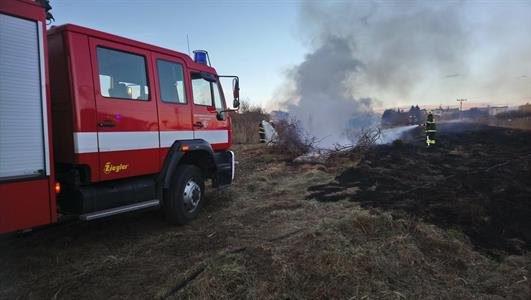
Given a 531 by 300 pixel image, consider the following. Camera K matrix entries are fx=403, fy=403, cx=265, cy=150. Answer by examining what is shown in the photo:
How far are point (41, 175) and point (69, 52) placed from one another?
58.0 inches

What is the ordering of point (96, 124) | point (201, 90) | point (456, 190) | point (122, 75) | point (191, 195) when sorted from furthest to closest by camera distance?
1. point (456, 190)
2. point (201, 90)
3. point (191, 195)
4. point (122, 75)
5. point (96, 124)

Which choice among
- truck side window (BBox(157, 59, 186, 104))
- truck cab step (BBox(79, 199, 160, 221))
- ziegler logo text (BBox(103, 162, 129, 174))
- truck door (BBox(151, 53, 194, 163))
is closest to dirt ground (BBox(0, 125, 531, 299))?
truck cab step (BBox(79, 199, 160, 221))

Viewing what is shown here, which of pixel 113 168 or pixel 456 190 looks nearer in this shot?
pixel 113 168

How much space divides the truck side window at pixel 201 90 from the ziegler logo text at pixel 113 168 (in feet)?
5.85

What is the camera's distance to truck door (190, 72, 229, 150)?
21.5 feet

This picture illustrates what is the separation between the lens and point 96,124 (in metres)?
4.82

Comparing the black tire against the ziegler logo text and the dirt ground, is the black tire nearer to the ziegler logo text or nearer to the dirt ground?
the dirt ground

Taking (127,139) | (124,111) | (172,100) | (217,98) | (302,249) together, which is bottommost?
(302,249)

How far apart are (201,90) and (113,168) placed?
222cm

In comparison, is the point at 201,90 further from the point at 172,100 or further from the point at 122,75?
the point at 122,75

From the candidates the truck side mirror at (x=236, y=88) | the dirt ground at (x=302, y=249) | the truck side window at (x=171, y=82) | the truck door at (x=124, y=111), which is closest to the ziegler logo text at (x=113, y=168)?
the truck door at (x=124, y=111)

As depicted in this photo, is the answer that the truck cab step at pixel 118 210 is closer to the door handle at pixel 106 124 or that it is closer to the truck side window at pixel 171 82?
the door handle at pixel 106 124

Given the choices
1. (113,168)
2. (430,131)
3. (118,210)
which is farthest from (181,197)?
(430,131)

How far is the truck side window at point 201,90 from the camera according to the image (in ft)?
21.5
